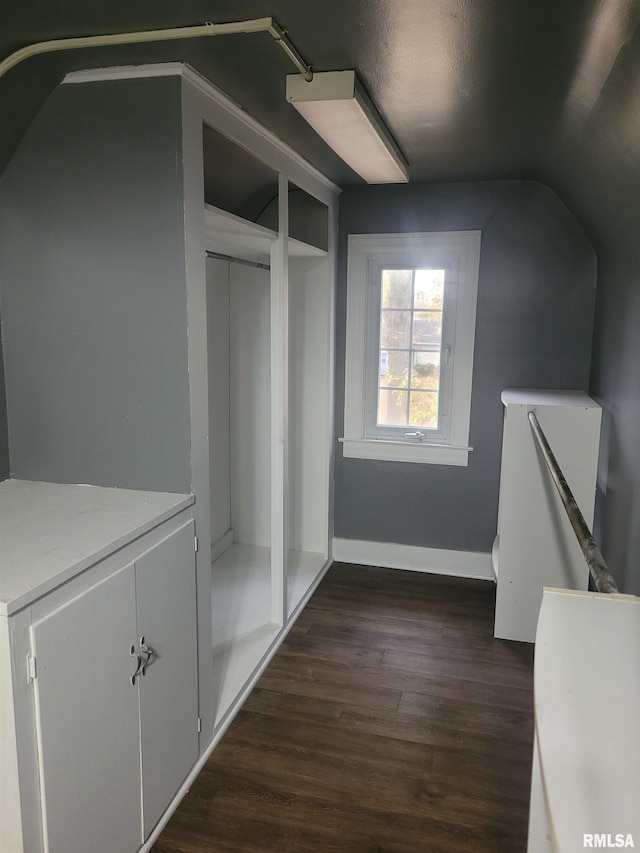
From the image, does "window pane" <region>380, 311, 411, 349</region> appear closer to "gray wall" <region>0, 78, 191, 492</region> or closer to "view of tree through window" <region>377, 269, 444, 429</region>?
"view of tree through window" <region>377, 269, 444, 429</region>

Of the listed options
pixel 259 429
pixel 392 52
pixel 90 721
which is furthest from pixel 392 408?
pixel 90 721

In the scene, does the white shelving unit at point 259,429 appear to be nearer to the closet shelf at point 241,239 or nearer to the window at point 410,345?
the closet shelf at point 241,239

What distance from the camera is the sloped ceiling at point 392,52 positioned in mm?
1562

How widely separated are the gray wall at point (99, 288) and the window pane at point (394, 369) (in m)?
2.13

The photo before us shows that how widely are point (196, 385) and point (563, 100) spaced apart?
1.63 meters

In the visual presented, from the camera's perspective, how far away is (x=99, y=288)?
204 cm

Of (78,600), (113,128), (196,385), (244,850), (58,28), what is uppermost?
(58,28)

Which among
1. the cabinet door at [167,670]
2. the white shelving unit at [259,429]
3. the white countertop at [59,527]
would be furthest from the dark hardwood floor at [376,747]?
the white countertop at [59,527]

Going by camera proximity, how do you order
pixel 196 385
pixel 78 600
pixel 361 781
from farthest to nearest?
pixel 361 781 < pixel 196 385 < pixel 78 600

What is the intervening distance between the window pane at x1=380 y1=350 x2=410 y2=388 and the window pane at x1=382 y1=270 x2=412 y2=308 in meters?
0.30

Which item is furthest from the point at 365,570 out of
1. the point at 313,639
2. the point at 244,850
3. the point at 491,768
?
the point at 244,850

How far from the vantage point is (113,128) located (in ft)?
6.42

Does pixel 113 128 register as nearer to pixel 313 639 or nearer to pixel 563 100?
pixel 563 100

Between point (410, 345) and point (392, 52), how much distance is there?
218 cm
